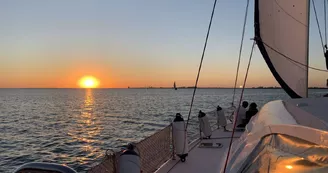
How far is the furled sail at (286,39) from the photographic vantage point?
6283mm

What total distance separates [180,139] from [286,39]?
3.22 m

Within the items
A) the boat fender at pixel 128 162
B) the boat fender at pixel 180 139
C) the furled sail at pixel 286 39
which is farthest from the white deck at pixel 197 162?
the furled sail at pixel 286 39

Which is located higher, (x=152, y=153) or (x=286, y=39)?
(x=286, y=39)

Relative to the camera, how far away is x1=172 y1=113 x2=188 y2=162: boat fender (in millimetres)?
7336

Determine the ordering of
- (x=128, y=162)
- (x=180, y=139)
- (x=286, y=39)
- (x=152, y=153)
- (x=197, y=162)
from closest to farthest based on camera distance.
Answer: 1. (x=128, y=162)
2. (x=286, y=39)
3. (x=152, y=153)
4. (x=197, y=162)
5. (x=180, y=139)

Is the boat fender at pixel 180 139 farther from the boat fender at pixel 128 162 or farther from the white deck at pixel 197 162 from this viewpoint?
the boat fender at pixel 128 162

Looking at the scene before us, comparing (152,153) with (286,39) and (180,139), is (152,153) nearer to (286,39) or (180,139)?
(180,139)

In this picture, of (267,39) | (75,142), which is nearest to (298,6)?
(267,39)

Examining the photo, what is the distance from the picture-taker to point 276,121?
132 inches

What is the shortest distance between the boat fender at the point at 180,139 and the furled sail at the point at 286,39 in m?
2.46

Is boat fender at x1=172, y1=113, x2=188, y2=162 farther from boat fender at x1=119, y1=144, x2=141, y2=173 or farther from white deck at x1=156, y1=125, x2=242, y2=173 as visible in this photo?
boat fender at x1=119, y1=144, x2=141, y2=173

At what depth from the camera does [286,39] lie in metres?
6.71

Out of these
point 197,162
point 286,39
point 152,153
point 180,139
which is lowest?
point 197,162

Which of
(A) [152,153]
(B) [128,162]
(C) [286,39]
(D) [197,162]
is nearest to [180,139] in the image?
(D) [197,162]
